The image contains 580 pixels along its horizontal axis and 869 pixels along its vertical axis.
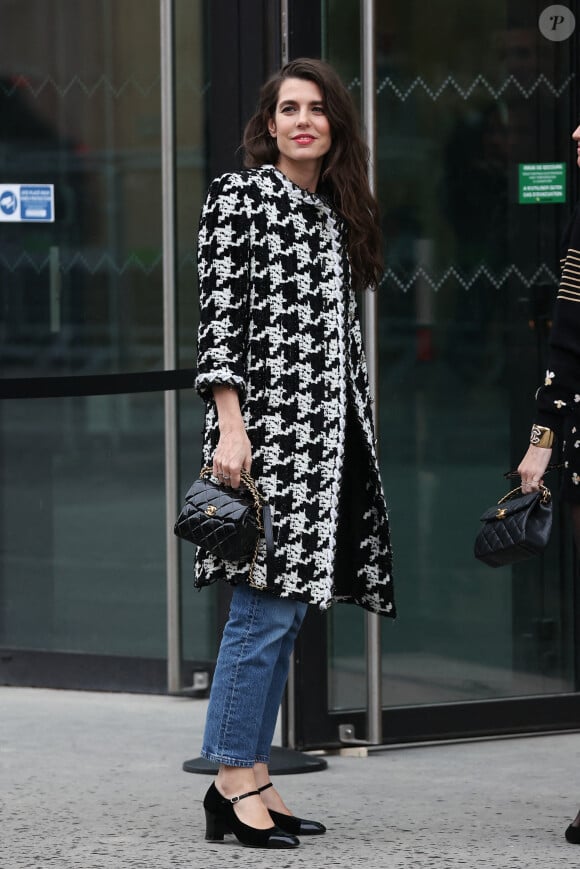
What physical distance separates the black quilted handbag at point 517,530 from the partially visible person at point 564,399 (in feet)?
0.14

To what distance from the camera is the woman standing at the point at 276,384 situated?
394cm

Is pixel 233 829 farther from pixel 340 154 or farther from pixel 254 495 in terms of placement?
pixel 340 154

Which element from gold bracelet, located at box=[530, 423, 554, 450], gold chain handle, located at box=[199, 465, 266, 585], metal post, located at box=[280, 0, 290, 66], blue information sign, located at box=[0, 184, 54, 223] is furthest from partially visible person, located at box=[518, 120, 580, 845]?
blue information sign, located at box=[0, 184, 54, 223]

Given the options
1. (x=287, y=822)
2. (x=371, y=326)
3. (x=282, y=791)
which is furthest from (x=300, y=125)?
(x=282, y=791)

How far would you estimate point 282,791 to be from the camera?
4.62 meters

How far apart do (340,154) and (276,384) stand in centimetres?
59

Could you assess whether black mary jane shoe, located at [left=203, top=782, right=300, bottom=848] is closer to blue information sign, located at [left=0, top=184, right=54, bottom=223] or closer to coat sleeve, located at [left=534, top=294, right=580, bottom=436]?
coat sleeve, located at [left=534, top=294, right=580, bottom=436]

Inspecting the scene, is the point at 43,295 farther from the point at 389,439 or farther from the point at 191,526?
the point at 191,526

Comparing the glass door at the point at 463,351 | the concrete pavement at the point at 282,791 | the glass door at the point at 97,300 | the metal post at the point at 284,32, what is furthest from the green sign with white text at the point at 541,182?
the concrete pavement at the point at 282,791

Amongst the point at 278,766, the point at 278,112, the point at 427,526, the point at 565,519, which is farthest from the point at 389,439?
the point at 278,112

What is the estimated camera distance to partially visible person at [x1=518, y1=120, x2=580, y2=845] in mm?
3914

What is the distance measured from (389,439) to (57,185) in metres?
1.62

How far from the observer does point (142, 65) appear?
5875 mm

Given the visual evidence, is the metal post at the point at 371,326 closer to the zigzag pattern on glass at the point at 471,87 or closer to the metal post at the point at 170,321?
the zigzag pattern on glass at the point at 471,87
